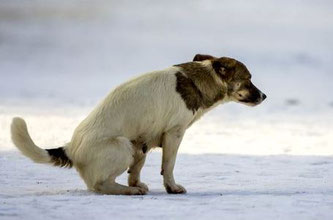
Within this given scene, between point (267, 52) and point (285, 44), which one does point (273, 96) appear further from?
point (285, 44)

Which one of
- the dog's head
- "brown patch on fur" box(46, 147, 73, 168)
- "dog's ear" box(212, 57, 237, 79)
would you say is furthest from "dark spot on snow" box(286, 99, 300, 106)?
"brown patch on fur" box(46, 147, 73, 168)

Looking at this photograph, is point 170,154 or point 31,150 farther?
point 170,154

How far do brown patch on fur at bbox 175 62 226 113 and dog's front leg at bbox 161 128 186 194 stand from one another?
0.32m

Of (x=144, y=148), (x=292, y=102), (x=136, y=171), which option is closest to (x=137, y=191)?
(x=144, y=148)

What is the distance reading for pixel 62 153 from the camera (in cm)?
838

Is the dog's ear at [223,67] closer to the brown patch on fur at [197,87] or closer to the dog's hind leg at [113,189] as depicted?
the brown patch on fur at [197,87]

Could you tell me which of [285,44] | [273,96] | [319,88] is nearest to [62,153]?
[273,96]

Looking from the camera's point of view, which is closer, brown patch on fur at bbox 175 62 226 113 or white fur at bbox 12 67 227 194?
white fur at bbox 12 67 227 194

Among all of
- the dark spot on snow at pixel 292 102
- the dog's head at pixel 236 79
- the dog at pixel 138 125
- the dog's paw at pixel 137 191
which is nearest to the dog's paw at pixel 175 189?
the dog at pixel 138 125

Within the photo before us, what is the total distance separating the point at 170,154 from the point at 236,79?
3.85 feet

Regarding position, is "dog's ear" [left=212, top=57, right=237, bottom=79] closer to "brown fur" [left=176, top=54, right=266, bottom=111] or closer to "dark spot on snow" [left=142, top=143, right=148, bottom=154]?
"brown fur" [left=176, top=54, right=266, bottom=111]

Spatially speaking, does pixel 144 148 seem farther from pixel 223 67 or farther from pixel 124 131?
pixel 223 67

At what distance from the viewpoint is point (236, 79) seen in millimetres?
9055

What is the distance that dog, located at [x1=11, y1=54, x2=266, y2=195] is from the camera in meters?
8.17
